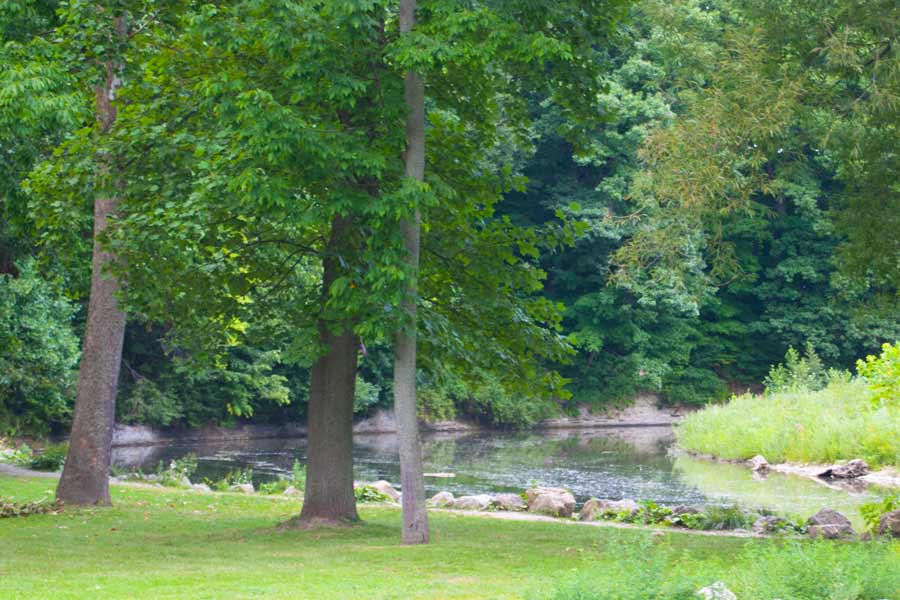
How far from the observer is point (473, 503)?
1909 centimetres

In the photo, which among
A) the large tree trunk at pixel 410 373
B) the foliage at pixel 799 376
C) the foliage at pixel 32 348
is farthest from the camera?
the foliage at pixel 799 376

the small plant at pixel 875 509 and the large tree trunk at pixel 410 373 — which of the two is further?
the small plant at pixel 875 509

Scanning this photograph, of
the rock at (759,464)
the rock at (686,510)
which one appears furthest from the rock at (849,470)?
the rock at (686,510)

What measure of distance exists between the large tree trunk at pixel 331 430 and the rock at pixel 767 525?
6105 millimetres

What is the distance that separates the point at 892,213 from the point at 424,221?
17.7 ft

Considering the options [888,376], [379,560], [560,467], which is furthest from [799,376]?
[379,560]

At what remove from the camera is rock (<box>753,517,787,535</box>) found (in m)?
16.5

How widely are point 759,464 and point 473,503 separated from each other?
12.7m

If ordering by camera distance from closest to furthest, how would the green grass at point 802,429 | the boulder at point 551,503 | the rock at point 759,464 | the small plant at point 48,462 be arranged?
the boulder at point 551,503 < the small plant at point 48,462 < the green grass at point 802,429 < the rock at point 759,464

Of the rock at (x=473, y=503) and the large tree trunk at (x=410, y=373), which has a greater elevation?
the large tree trunk at (x=410, y=373)

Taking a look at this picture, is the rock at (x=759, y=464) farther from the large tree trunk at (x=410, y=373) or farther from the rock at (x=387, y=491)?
the large tree trunk at (x=410, y=373)

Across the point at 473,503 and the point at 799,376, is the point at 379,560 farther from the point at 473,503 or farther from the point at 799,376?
the point at 799,376

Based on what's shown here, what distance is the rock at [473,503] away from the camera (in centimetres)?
1902

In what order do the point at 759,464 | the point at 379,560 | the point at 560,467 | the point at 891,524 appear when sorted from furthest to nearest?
the point at 560,467 < the point at 759,464 < the point at 891,524 < the point at 379,560
